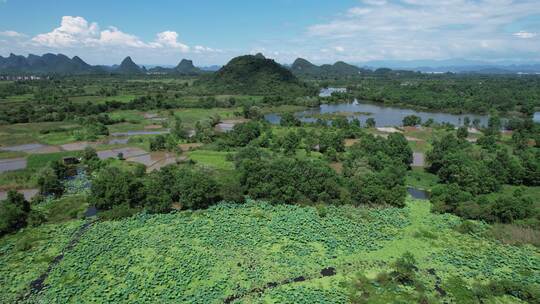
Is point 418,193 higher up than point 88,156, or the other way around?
point 88,156

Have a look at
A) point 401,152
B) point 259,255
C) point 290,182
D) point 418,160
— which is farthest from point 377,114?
point 259,255

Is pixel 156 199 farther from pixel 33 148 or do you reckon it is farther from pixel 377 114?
pixel 377 114

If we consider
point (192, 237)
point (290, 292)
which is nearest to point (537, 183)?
point (290, 292)

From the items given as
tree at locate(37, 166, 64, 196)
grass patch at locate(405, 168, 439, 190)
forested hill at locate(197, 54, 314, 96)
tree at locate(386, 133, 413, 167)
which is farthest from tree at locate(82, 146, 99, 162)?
forested hill at locate(197, 54, 314, 96)

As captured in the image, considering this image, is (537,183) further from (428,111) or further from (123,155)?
Answer: (428,111)

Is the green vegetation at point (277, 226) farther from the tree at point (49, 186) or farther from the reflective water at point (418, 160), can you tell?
the reflective water at point (418, 160)

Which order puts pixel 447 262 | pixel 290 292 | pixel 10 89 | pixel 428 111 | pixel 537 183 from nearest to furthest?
pixel 290 292
pixel 447 262
pixel 537 183
pixel 428 111
pixel 10 89

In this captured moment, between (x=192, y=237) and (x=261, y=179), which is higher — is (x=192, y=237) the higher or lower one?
the lower one
